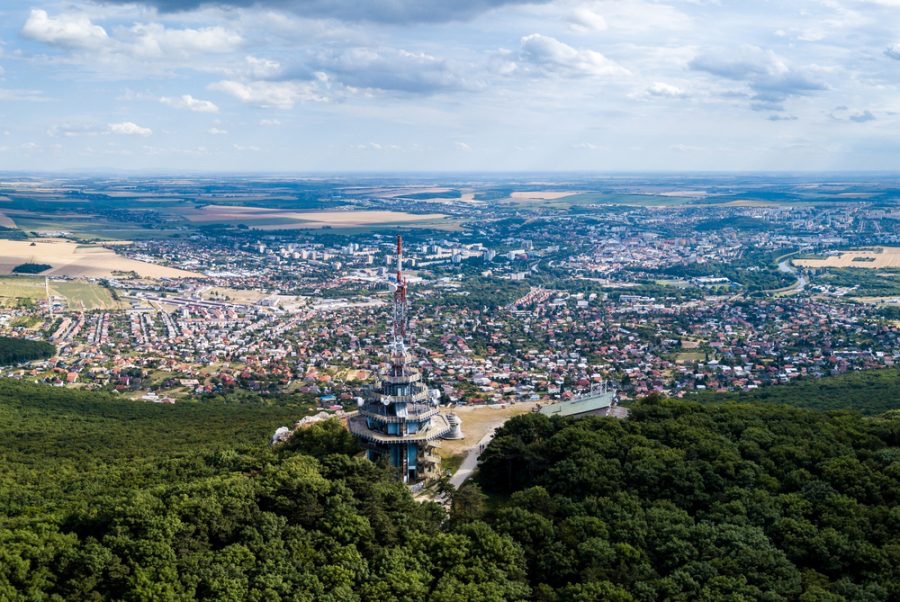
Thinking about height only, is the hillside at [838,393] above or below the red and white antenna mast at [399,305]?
below

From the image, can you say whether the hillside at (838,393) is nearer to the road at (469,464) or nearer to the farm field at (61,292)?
the road at (469,464)

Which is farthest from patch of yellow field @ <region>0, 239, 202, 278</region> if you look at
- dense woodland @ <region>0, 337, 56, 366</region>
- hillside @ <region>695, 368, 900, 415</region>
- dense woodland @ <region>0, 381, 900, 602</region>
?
dense woodland @ <region>0, 381, 900, 602</region>

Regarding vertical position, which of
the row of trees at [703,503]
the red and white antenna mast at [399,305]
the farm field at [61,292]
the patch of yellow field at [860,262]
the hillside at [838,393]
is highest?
the red and white antenna mast at [399,305]

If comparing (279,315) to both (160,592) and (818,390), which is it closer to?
(818,390)

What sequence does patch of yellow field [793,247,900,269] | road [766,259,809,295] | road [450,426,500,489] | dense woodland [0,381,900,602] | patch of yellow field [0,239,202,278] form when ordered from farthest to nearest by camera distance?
patch of yellow field [793,247,900,269] → patch of yellow field [0,239,202,278] → road [766,259,809,295] → road [450,426,500,489] → dense woodland [0,381,900,602]

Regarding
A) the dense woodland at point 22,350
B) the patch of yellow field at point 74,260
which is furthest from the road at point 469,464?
the patch of yellow field at point 74,260

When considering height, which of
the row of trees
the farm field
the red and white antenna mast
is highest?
the red and white antenna mast

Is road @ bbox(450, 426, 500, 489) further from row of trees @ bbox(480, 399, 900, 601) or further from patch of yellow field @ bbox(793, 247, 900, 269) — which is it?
patch of yellow field @ bbox(793, 247, 900, 269)
